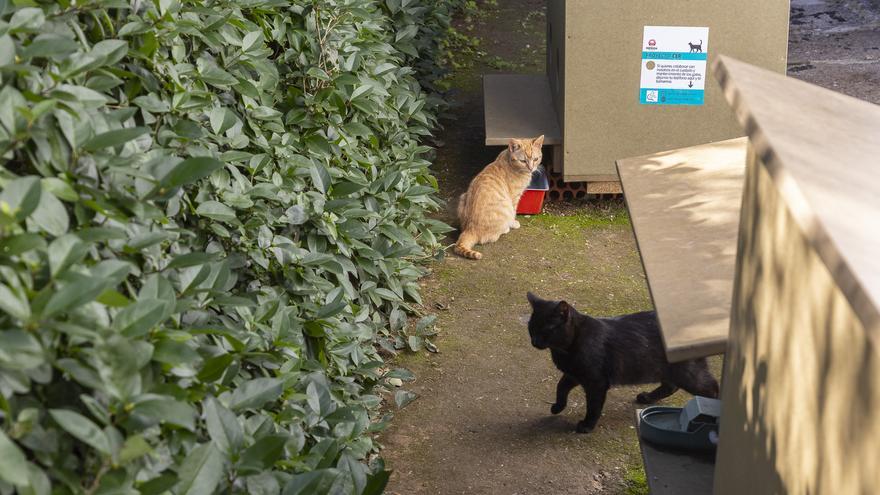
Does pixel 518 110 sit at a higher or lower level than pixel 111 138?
→ lower

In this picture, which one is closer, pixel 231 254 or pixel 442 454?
pixel 231 254

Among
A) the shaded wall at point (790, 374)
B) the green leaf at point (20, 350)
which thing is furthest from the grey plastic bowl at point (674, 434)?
the green leaf at point (20, 350)

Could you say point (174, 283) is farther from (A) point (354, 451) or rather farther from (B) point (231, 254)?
(A) point (354, 451)

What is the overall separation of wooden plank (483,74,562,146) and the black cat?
237 cm

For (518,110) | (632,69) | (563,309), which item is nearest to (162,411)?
(563,309)

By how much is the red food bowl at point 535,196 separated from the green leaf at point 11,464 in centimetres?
513

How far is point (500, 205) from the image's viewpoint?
19.0 ft

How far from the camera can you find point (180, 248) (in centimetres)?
218

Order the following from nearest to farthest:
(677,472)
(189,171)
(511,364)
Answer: (189,171) < (677,472) < (511,364)

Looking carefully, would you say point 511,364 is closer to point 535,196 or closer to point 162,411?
point 535,196

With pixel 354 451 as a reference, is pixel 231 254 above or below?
above

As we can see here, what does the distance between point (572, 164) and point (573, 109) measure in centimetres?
37

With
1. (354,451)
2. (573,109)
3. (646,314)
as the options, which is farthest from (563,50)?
(354,451)

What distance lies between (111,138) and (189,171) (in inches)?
5.9
